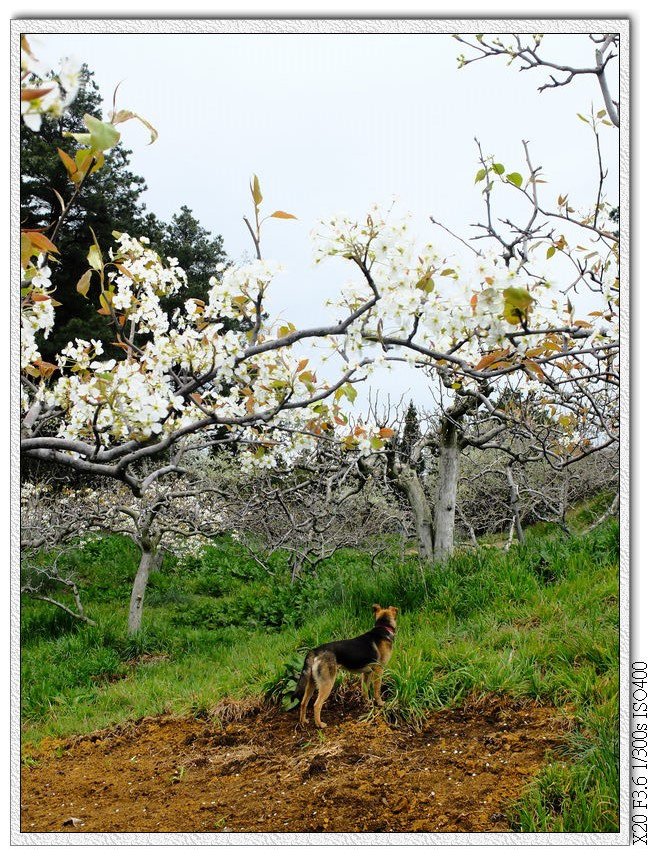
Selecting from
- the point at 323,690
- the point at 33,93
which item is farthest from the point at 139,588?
the point at 33,93

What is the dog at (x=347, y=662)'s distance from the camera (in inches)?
77.7

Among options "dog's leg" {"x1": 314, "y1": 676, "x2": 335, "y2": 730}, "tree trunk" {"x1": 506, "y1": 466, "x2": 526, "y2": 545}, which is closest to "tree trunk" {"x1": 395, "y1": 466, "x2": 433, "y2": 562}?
"tree trunk" {"x1": 506, "y1": 466, "x2": 526, "y2": 545}

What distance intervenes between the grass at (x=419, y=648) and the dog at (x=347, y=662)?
3.3 inches

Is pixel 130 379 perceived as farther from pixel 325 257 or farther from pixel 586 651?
pixel 586 651

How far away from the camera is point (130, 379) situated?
1.27 m

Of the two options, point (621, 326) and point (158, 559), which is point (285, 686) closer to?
point (621, 326)

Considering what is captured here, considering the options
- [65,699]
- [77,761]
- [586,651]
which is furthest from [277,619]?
[586,651]

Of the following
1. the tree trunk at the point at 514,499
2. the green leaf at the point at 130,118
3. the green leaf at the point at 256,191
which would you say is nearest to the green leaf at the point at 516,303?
the green leaf at the point at 256,191

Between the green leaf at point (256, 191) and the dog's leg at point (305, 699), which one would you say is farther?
the dog's leg at point (305, 699)

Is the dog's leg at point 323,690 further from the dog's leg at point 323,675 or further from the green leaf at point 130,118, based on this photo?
the green leaf at point 130,118

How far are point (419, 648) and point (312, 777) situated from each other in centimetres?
67

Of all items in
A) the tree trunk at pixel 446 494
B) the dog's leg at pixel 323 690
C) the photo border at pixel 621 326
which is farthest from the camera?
the tree trunk at pixel 446 494

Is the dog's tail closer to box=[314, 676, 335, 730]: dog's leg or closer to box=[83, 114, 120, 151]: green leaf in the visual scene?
box=[314, 676, 335, 730]: dog's leg

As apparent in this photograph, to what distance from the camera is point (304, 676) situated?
206cm
